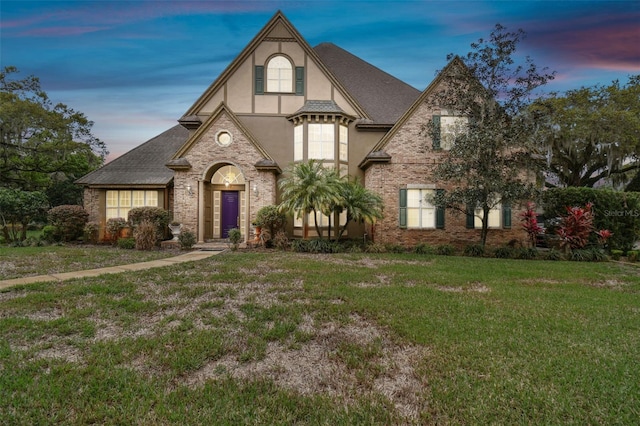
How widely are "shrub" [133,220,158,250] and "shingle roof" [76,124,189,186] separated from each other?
337 cm

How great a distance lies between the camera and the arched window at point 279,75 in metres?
16.1

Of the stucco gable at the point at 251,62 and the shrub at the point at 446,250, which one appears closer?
the shrub at the point at 446,250

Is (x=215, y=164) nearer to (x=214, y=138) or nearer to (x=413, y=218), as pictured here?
(x=214, y=138)

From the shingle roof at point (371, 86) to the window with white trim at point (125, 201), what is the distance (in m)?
11.8

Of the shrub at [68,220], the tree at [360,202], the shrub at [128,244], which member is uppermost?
the tree at [360,202]

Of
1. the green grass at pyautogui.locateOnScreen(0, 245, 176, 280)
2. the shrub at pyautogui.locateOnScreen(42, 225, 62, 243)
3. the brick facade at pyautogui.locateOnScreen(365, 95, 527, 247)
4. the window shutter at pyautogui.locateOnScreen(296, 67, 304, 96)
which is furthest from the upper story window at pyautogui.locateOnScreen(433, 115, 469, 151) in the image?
the shrub at pyautogui.locateOnScreen(42, 225, 62, 243)

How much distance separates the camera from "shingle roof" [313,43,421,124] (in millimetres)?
17156

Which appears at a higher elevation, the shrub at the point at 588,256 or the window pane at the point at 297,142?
the window pane at the point at 297,142

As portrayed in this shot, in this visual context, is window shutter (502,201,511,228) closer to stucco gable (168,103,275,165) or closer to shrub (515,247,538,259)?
shrub (515,247,538,259)

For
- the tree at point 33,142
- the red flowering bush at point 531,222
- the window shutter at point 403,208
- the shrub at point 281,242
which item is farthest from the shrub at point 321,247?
the tree at point 33,142

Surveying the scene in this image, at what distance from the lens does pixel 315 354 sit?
3.79m

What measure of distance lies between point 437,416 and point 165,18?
17.1 meters

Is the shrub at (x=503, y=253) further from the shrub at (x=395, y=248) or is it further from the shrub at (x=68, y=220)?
the shrub at (x=68, y=220)

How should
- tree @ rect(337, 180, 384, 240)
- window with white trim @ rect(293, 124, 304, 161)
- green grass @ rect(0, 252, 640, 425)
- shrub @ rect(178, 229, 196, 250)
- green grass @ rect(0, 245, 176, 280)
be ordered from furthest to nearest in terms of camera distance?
1. window with white trim @ rect(293, 124, 304, 161)
2. shrub @ rect(178, 229, 196, 250)
3. tree @ rect(337, 180, 384, 240)
4. green grass @ rect(0, 245, 176, 280)
5. green grass @ rect(0, 252, 640, 425)
